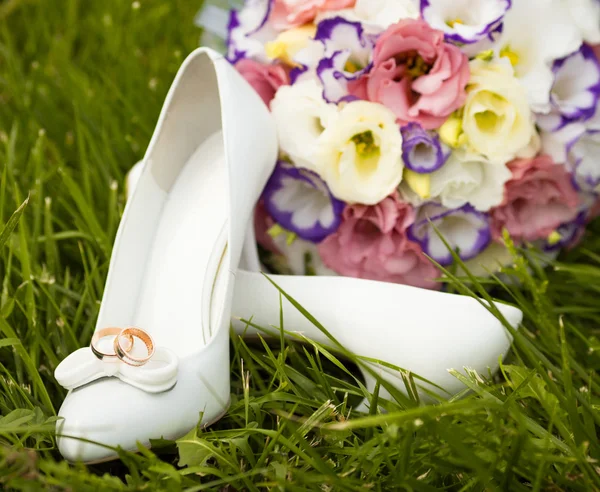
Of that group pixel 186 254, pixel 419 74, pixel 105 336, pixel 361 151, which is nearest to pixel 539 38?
pixel 419 74

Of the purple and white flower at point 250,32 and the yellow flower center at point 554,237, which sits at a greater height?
the purple and white flower at point 250,32

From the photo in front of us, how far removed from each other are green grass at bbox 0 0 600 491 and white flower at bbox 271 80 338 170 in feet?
0.77

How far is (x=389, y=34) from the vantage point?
773mm

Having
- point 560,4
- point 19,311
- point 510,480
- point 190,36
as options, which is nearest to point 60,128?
point 190,36

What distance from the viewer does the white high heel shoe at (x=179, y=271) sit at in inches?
25.2

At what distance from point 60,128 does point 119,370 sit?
0.75 metres

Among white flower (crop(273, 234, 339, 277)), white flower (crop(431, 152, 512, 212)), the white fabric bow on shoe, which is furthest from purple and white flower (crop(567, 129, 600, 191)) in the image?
the white fabric bow on shoe

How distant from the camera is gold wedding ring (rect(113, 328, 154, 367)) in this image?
66cm

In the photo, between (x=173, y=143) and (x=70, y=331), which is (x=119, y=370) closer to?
(x=70, y=331)

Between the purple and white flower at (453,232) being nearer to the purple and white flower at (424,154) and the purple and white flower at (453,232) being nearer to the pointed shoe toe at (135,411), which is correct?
the purple and white flower at (424,154)

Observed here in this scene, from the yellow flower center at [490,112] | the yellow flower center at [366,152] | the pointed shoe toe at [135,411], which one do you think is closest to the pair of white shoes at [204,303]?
the pointed shoe toe at [135,411]

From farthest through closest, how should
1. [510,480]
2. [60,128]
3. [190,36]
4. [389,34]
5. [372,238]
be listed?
1. [190,36]
2. [60,128]
3. [372,238]
4. [389,34]
5. [510,480]

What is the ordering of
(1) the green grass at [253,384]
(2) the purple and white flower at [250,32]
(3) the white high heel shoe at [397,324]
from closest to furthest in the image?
(1) the green grass at [253,384], (3) the white high heel shoe at [397,324], (2) the purple and white flower at [250,32]

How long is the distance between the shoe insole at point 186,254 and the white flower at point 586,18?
48cm
